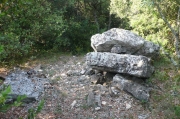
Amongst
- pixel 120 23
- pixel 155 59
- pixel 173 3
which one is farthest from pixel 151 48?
pixel 120 23

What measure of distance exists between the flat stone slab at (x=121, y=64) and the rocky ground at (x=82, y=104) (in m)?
0.62

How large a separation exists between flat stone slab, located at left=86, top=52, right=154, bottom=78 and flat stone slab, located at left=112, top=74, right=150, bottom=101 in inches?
10.8

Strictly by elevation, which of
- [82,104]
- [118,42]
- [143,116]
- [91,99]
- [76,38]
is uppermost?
[118,42]

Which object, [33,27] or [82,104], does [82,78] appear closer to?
[82,104]

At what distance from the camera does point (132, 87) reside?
739 centimetres

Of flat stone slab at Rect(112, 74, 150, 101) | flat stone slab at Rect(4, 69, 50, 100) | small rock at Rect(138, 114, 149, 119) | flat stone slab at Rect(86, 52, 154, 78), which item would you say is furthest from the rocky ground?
flat stone slab at Rect(86, 52, 154, 78)

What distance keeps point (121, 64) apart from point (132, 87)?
34.9 inches

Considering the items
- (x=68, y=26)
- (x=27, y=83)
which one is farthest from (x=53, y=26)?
(x=27, y=83)

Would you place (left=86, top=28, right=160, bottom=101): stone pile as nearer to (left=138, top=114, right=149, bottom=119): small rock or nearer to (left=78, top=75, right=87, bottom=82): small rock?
(left=78, top=75, right=87, bottom=82): small rock

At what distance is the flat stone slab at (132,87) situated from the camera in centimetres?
725

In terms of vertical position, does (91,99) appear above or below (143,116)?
above

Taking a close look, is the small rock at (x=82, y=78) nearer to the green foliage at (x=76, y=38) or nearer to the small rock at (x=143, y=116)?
the small rock at (x=143, y=116)

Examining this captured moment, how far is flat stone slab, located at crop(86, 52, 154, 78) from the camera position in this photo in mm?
7539

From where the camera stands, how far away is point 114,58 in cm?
779
